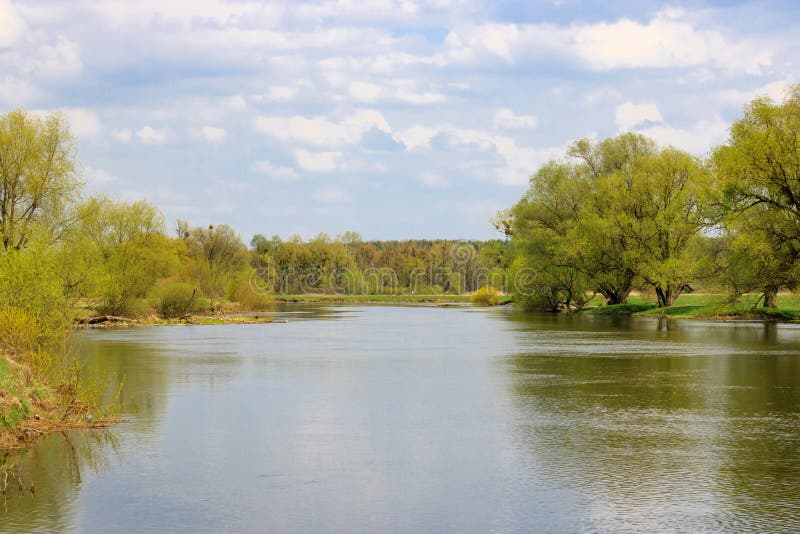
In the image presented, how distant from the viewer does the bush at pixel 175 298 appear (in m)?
64.7

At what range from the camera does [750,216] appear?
50750mm

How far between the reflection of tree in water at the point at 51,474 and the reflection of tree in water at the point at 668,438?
268 inches

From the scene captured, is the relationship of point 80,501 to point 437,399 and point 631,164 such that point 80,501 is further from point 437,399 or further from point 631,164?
point 631,164

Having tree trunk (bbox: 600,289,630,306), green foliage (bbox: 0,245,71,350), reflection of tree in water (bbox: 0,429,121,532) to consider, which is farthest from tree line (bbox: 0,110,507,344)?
tree trunk (bbox: 600,289,630,306)

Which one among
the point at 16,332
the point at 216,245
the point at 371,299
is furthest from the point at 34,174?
the point at 371,299

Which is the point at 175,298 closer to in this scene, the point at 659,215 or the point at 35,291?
the point at 35,291

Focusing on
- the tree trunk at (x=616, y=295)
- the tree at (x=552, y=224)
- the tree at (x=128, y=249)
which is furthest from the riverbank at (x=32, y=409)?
the tree trunk at (x=616, y=295)

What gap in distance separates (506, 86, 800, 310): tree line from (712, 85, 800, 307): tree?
59mm

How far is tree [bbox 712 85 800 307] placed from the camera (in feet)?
151

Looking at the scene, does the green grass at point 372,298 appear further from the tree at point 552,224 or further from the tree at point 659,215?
the tree at point 659,215

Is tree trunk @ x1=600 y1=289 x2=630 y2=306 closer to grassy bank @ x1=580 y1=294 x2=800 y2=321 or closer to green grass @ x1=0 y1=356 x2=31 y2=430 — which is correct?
grassy bank @ x1=580 y1=294 x2=800 y2=321

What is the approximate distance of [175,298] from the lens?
64938 mm

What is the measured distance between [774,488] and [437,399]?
10139 mm

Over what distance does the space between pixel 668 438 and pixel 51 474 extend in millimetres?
10718
